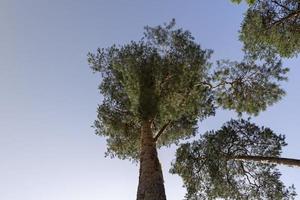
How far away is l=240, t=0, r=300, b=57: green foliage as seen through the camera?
60.2ft

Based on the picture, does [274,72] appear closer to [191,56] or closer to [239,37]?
[239,37]

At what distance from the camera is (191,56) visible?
19250mm

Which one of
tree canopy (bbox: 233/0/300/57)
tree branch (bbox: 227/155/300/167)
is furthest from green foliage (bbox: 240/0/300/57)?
tree branch (bbox: 227/155/300/167)

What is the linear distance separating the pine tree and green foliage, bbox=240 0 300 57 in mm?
1493

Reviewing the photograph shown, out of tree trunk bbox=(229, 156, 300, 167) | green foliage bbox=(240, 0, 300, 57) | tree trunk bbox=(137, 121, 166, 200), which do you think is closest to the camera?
tree trunk bbox=(137, 121, 166, 200)

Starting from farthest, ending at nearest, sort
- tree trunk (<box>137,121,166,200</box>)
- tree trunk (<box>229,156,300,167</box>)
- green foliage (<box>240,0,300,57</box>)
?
green foliage (<box>240,0,300,57</box>), tree trunk (<box>229,156,300,167</box>), tree trunk (<box>137,121,166,200</box>)

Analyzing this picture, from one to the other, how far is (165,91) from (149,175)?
15.1 feet

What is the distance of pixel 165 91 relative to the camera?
17953 millimetres

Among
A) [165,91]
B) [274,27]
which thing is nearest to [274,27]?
[274,27]

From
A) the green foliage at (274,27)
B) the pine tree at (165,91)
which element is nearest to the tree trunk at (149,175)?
the pine tree at (165,91)

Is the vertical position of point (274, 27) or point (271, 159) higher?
point (274, 27)

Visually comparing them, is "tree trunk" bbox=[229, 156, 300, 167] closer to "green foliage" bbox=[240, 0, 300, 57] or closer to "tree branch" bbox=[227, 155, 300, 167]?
"tree branch" bbox=[227, 155, 300, 167]

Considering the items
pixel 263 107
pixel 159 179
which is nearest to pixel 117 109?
pixel 159 179

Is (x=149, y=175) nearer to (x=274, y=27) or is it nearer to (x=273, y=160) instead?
(x=273, y=160)
